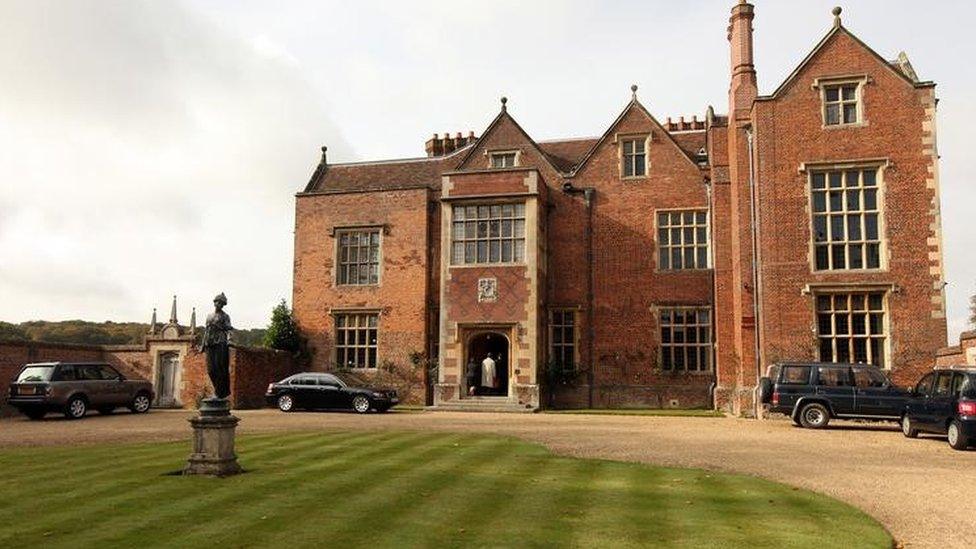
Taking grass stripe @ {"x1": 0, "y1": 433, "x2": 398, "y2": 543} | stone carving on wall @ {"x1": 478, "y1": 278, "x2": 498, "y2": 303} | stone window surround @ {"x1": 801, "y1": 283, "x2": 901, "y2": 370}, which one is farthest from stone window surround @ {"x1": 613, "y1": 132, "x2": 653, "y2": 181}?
grass stripe @ {"x1": 0, "y1": 433, "x2": 398, "y2": 543}

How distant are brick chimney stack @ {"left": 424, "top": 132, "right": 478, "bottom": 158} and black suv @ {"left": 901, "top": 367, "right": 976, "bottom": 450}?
2112 cm

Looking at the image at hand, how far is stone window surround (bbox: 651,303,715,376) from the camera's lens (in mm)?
26266

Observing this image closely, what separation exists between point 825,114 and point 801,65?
164cm

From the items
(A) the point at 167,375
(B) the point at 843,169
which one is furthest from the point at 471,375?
(B) the point at 843,169

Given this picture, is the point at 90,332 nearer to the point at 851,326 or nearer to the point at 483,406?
the point at 483,406

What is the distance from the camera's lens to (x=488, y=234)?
26.6 metres

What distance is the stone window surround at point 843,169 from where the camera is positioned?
21.9m

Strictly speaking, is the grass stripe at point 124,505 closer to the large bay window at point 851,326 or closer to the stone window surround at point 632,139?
the large bay window at point 851,326

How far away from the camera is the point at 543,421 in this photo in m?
19.6

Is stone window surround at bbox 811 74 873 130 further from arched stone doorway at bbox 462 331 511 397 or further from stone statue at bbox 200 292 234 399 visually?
stone statue at bbox 200 292 234 399

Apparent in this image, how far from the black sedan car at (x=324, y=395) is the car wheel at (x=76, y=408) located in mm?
5262

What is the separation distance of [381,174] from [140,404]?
13447mm

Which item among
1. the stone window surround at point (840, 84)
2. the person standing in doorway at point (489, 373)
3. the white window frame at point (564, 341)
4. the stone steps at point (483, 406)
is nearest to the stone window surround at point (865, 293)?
the stone window surround at point (840, 84)

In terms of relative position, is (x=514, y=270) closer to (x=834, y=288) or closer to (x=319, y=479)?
(x=834, y=288)
